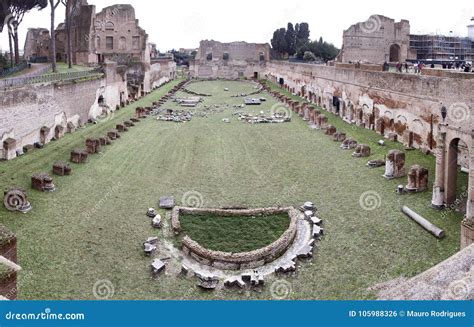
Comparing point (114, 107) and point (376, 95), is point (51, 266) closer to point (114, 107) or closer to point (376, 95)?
point (376, 95)

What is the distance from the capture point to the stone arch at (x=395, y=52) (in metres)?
41.9

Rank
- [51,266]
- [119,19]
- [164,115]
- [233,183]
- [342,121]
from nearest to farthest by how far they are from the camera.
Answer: [51,266]
[233,183]
[342,121]
[164,115]
[119,19]

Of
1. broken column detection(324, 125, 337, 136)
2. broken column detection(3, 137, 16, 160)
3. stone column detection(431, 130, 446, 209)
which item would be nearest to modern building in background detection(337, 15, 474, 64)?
broken column detection(324, 125, 337, 136)

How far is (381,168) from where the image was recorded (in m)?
16.0

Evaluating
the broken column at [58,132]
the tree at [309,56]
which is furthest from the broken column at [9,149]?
the tree at [309,56]

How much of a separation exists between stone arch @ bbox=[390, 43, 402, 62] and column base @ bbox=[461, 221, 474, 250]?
112 ft

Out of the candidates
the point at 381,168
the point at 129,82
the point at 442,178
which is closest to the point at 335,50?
the point at 129,82

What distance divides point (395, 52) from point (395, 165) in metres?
30.0

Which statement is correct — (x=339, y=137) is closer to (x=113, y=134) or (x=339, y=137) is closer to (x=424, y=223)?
(x=113, y=134)

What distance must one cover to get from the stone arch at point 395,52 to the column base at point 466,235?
34.2m

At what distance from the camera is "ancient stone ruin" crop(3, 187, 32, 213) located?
12.4m

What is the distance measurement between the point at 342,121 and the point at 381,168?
31.2 feet

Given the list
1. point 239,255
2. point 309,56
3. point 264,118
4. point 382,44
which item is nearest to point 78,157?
point 239,255

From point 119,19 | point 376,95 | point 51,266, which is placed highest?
point 119,19
